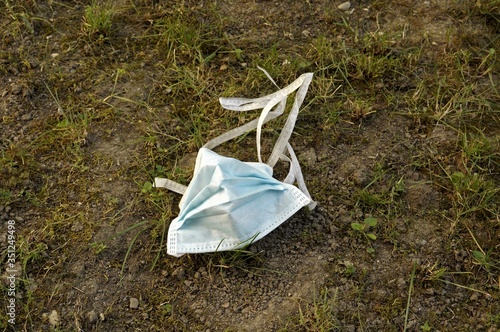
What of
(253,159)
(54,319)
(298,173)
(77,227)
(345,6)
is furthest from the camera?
(345,6)

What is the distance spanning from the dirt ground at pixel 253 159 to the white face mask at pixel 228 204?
7cm

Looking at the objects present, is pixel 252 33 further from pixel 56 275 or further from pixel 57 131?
pixel 56 275

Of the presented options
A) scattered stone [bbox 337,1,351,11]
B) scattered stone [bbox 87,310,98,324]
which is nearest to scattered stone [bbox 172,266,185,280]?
scattered stone [bbox 87,310,98,324]

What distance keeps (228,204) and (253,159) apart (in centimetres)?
41

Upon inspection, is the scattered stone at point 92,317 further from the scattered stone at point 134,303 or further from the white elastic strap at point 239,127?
the white elastic strap at point 239,127

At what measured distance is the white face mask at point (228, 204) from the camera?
2.39 m

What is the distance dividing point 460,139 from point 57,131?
1917mm

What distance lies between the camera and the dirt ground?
2.33 metres

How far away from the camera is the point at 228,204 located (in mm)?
2404

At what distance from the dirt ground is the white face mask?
72 millimetres

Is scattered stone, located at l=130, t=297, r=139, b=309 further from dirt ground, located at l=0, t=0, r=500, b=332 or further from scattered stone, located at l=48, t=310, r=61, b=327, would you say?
scattered stone, located at l=48, t=310, r=61, b=327

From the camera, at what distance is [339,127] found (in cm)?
286

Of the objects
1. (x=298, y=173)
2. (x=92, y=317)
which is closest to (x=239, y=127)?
(x=298, y=173)

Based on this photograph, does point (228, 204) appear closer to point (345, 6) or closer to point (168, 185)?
point (168, 185)
